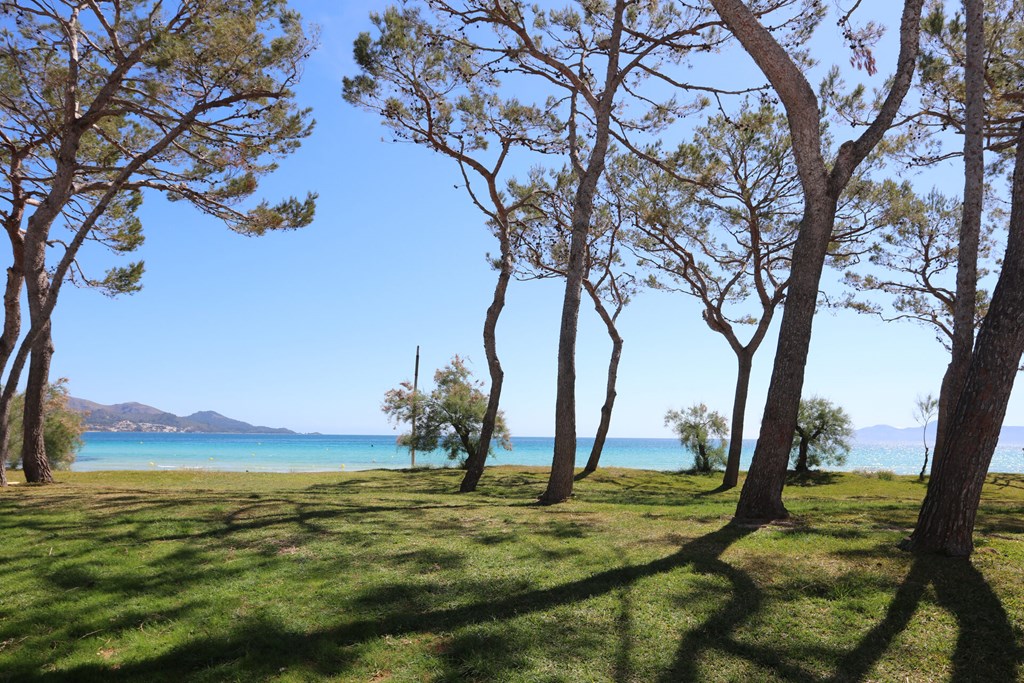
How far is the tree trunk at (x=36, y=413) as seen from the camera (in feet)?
40.4

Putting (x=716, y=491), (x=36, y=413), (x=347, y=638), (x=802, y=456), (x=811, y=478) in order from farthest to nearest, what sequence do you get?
1. (x=802, y=456)
2. (x=811, y=478)
3. (x=716, y=491)
4. (x=36, y=413)
5. (x=347, y=638)

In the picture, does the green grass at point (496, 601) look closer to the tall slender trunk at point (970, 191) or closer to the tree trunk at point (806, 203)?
the tree trunk at point (806, 203)

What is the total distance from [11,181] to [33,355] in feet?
13.8

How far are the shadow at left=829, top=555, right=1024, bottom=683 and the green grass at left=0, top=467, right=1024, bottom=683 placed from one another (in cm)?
2

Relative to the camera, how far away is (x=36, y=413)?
12.4 m

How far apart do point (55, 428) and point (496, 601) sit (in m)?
24.5

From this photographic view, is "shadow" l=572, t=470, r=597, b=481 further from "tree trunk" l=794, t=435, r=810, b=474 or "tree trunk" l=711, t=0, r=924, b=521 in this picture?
"tree trunk" l=711, t=0, r=924, b=521

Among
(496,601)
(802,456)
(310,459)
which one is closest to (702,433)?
(802,456)

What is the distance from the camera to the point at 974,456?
5.24 meters

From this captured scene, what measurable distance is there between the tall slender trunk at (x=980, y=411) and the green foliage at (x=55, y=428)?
2667 centimetres

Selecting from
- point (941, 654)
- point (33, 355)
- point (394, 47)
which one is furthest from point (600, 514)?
point (33, 355)

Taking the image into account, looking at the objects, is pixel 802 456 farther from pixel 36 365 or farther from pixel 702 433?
pixel 36 365

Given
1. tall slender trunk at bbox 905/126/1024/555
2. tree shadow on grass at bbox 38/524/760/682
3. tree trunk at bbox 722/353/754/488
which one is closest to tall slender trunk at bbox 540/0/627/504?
tree shadow on grass at bbox 38/524/760/682

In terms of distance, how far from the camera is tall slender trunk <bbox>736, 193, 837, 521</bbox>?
713 centimetres
